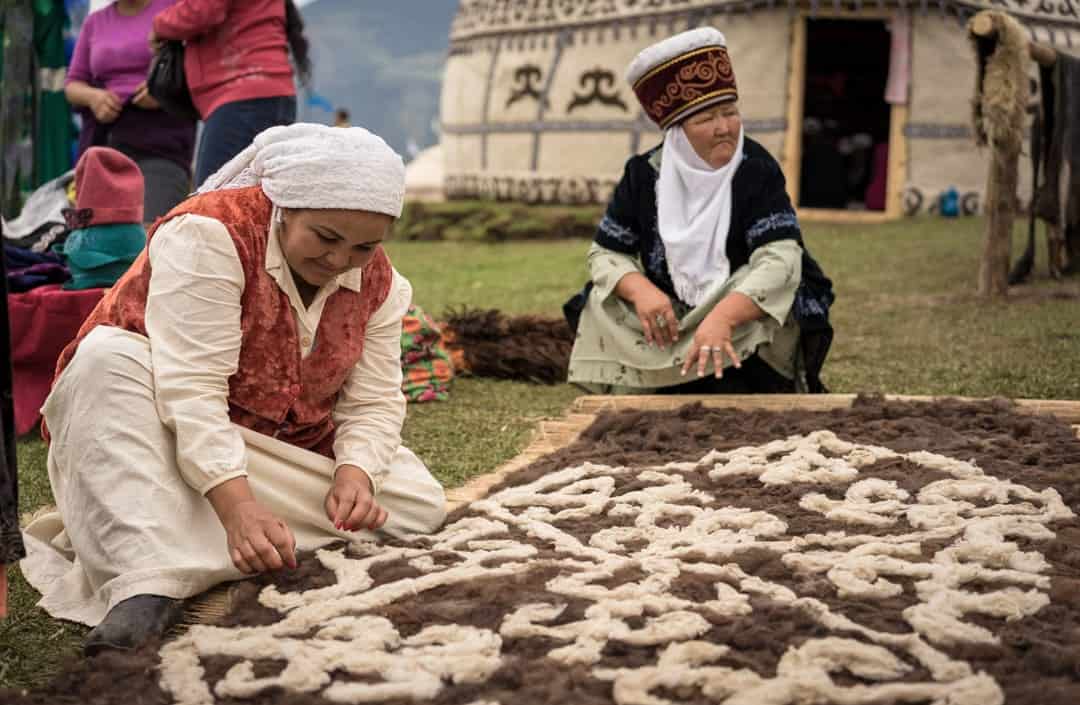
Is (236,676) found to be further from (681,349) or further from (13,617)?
(681,349)

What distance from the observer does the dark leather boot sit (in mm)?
1874

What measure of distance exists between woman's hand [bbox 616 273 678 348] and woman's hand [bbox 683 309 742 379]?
0.51 ft

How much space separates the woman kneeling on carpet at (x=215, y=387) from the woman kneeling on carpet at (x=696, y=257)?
4.43 ft

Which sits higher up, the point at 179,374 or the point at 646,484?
the point at 179,374

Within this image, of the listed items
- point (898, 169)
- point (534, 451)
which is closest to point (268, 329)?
point (534, 451)

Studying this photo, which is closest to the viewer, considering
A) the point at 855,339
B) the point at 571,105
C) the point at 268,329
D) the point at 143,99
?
the point at 268,329

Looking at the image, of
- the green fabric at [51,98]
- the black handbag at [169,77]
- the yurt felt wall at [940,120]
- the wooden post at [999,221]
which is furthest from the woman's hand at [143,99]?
the yurt felt wall at [940,120]

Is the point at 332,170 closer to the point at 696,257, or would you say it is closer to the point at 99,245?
the point at 696,257

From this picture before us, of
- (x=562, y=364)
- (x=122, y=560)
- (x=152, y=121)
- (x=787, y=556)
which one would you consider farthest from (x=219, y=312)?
(x=152, y=121)

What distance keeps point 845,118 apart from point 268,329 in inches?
461

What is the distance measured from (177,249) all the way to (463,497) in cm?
92

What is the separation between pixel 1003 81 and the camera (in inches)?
226

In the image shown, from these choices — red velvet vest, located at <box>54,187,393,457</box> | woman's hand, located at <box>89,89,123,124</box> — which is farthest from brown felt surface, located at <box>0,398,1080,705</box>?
woman's hand, located at <box>89,89,123,124</box>

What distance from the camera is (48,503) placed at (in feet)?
9.56
